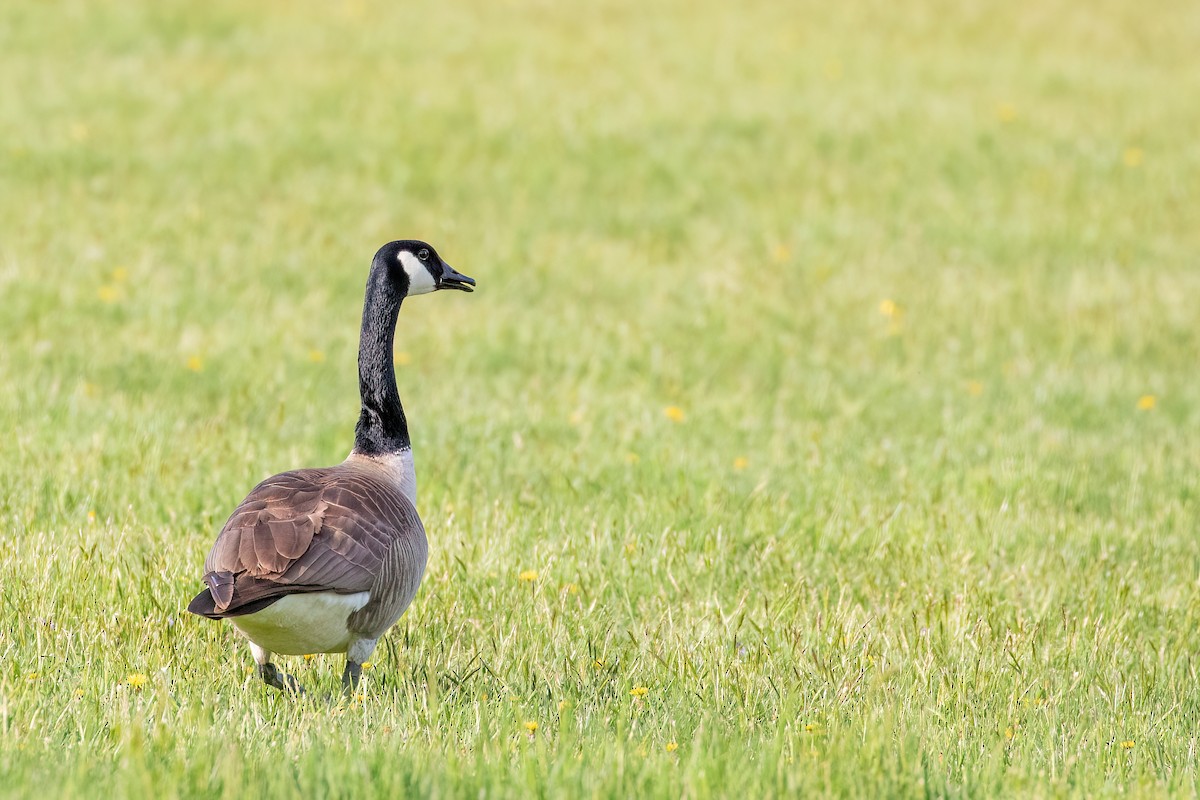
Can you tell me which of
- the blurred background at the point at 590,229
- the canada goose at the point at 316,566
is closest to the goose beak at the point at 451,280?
the canada goose at the point at 316,566

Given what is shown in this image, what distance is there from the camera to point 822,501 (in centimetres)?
690

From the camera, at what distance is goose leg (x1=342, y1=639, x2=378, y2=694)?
4.54m

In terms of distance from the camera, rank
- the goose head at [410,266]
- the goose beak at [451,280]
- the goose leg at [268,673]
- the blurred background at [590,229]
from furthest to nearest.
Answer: the blurred background at [590,229], the goose beak at [451,280], the goose head at [410,266], the goose leg at [268,673]

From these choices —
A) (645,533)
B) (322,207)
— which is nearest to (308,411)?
(645,533)

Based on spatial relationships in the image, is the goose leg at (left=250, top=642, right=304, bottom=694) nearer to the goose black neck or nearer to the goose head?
the goose black neck

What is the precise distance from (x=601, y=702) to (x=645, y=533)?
1.71m

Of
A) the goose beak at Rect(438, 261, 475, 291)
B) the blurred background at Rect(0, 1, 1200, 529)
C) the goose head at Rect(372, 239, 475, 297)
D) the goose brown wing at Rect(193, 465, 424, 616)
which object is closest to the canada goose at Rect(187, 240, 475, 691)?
the goose brown wing at Rect(193, 465, 424, 616)

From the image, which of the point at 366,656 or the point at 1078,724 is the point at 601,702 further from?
the point at 1078,724

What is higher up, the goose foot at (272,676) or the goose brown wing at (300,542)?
the goose brown wing at (300,542)

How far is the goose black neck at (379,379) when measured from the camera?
210 inches

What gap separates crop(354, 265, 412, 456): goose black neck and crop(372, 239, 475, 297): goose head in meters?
0.04

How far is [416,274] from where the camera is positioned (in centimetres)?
551

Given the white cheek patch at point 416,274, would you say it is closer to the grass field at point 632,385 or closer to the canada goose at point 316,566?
the canada goose at point 316,566

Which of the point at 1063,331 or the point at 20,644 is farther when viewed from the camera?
the point at 1063,331
